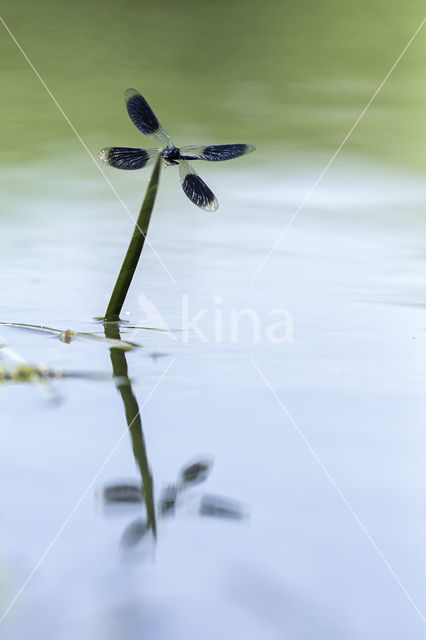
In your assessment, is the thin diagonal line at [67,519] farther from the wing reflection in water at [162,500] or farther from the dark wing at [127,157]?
the dark wing at [127,157]

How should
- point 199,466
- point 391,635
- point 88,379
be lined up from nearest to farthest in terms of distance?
1. point 391,635
2. point 199,466
3. point 88,379

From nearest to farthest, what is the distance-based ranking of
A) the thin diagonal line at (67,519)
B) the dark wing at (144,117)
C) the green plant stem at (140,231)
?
the thin diagonal line at (67,519) → the green plant stem at (140,231) → the dark wing at (144,117)

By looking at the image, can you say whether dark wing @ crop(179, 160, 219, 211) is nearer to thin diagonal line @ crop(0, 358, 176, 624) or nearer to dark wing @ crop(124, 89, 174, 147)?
dark wing @ crop(124, 89, 174, 147)

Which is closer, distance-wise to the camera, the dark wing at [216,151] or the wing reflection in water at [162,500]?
the wing reflection in water at [162,500]

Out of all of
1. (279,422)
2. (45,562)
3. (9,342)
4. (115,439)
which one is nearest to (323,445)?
(279,422)

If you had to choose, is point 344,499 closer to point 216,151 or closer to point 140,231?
point 140,231

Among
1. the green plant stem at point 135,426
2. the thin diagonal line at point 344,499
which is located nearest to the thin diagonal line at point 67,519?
the green plant stem at point 135,426

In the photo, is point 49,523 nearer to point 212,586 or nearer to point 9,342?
point 212,586
